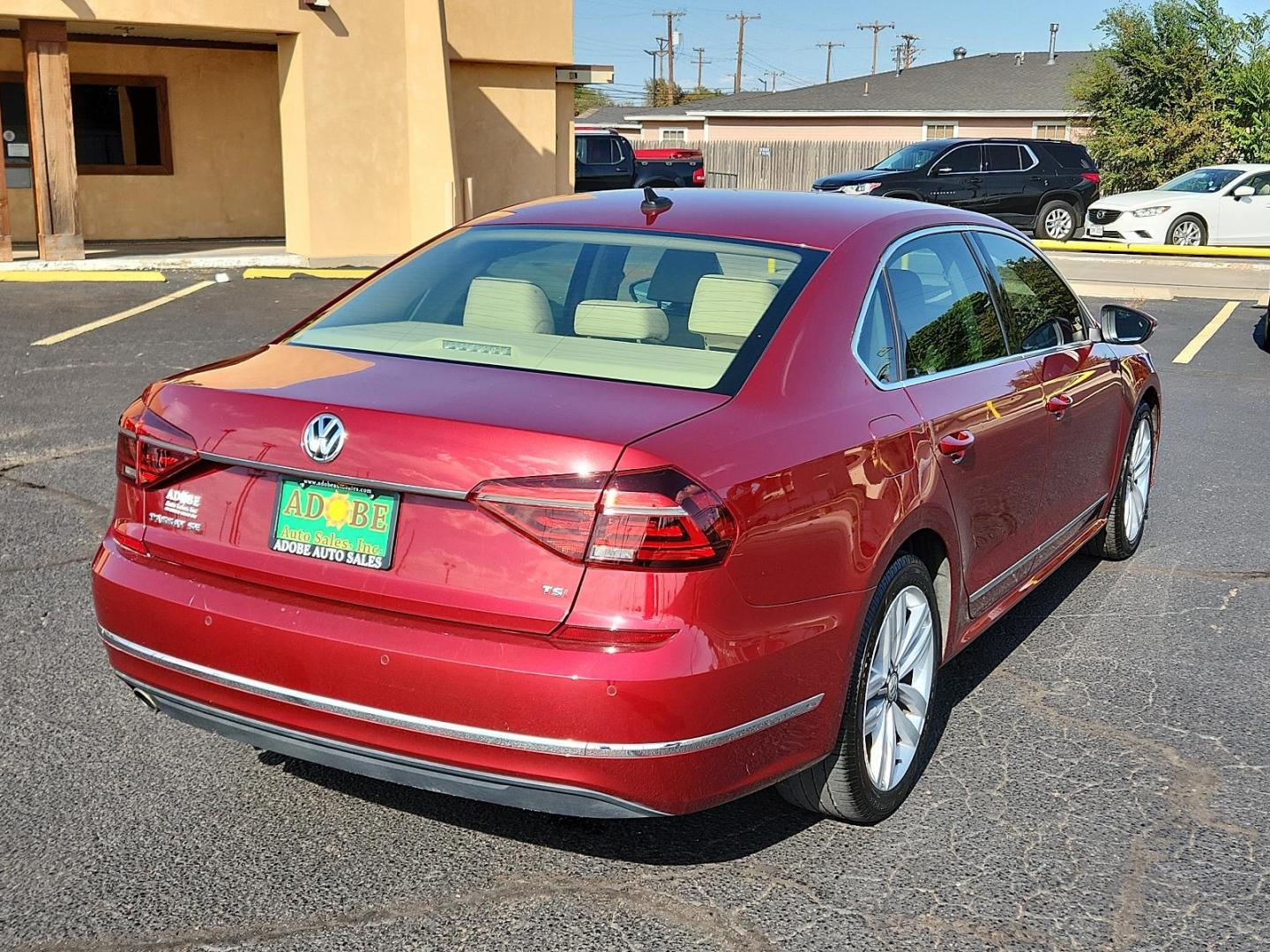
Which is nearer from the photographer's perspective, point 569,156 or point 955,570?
point 955,570

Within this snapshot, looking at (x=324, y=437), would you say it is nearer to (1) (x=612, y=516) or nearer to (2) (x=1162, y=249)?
(1) (x=612, y=516)

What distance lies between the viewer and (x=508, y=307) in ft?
13.4

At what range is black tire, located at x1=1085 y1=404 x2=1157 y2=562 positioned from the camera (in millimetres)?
6238

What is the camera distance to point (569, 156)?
2302cm

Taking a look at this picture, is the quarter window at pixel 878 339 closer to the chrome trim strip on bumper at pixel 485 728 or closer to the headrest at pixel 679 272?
the headrest at pixel 679 272

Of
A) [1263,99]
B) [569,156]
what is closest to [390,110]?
[569,156]

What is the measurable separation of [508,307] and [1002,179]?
23.1 metres

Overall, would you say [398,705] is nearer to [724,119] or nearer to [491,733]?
[491,733]

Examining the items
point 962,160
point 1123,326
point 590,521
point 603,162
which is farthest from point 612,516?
point 603,162

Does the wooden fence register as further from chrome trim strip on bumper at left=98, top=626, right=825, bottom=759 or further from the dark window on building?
chrome trim strip on bumper at left=98, top=626, right=825, bottom=759

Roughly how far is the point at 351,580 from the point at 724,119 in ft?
170

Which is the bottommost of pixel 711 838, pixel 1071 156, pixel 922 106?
pixel 711 838

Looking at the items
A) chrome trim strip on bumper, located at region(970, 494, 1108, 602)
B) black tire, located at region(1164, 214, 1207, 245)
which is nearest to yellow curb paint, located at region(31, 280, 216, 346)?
chrome trim strip on bumper, located at region(970, 494, 1108, 602)

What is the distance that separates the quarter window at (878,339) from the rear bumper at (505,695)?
780 mm
